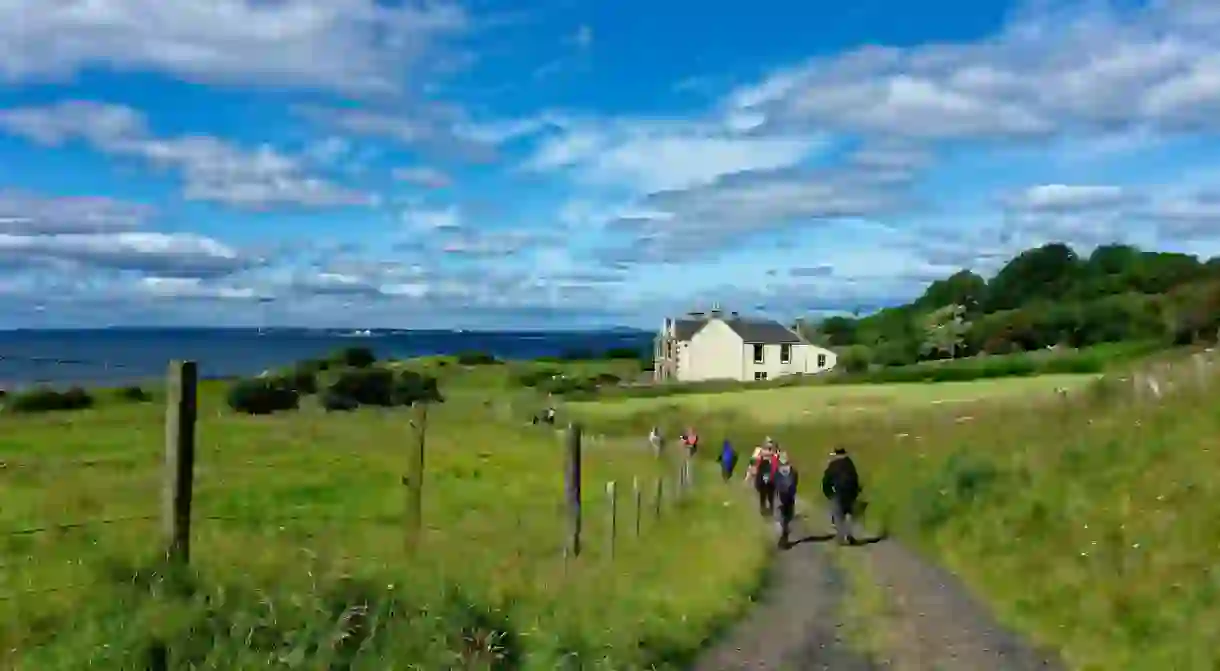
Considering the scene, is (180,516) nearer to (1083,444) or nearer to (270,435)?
(1083,444)

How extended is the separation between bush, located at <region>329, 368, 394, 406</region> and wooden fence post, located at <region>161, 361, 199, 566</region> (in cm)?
6520

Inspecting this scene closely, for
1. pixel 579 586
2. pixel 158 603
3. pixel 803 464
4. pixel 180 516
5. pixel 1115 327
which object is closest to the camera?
pixel 158 603

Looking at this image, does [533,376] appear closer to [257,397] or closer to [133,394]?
[257,397]

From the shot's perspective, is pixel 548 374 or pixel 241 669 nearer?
pixel 241 669

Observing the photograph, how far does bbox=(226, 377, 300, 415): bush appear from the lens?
59.6m

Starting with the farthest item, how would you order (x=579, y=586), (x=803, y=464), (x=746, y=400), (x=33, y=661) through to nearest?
1. (x=746, y=400)
2. (x=803, y=464)
3. (x=579, y=586)
4. (x=33, y=661)

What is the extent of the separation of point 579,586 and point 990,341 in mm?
95388

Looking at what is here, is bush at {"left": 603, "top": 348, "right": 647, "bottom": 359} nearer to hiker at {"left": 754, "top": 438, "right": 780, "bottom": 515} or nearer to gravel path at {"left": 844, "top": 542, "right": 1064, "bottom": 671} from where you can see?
hiker at {"left": 754, "top": 438, "right": 780, "bottom": 515}

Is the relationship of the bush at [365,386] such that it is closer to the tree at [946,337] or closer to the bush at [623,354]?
the tree at [946,337]

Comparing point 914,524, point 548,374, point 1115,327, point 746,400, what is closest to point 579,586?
point 914,524

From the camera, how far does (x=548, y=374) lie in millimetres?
115500

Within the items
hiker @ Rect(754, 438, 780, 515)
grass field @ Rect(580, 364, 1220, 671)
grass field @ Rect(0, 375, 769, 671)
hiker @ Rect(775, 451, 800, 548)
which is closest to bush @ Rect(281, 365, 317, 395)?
grass field @ Rect(0, 375, 769, 671)

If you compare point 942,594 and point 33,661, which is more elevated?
point 33,661

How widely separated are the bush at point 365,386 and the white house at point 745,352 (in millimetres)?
29840
